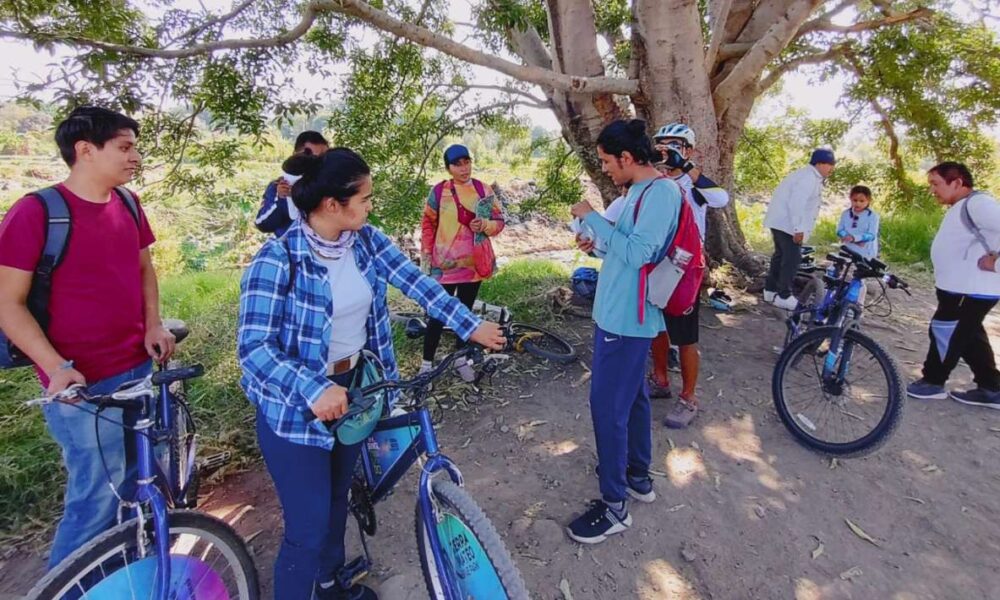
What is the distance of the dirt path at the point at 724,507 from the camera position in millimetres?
2488

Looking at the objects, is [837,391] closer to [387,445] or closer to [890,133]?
[387,445]

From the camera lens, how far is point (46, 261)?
6.28ft

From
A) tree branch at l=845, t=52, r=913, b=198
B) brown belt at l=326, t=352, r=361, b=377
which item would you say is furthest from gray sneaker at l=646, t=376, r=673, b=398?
tree branch at l=845, t=52, r=913, b=198

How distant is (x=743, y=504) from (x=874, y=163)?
9.39 meters

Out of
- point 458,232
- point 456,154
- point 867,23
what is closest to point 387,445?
point 458,232

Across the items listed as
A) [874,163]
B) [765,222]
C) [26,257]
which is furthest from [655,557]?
[874,163]

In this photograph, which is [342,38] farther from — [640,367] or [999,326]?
[999,326]

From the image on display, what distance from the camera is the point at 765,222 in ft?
19.1

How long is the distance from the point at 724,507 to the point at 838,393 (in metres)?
1.31

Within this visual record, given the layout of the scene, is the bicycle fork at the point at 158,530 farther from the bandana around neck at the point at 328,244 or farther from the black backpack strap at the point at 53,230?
the bandana around neck at the point at 328,244

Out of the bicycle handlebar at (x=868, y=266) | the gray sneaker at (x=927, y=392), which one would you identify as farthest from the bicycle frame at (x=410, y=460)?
the gray sneaker at (x=927, y=392)

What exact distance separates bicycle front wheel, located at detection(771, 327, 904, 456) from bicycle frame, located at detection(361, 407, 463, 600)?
273 cm

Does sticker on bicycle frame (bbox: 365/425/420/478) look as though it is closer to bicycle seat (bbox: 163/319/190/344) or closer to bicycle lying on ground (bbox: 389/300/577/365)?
bicycle seat (bbox: 163/319/190/344)

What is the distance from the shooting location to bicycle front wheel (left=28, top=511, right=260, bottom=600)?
64.4 inches
